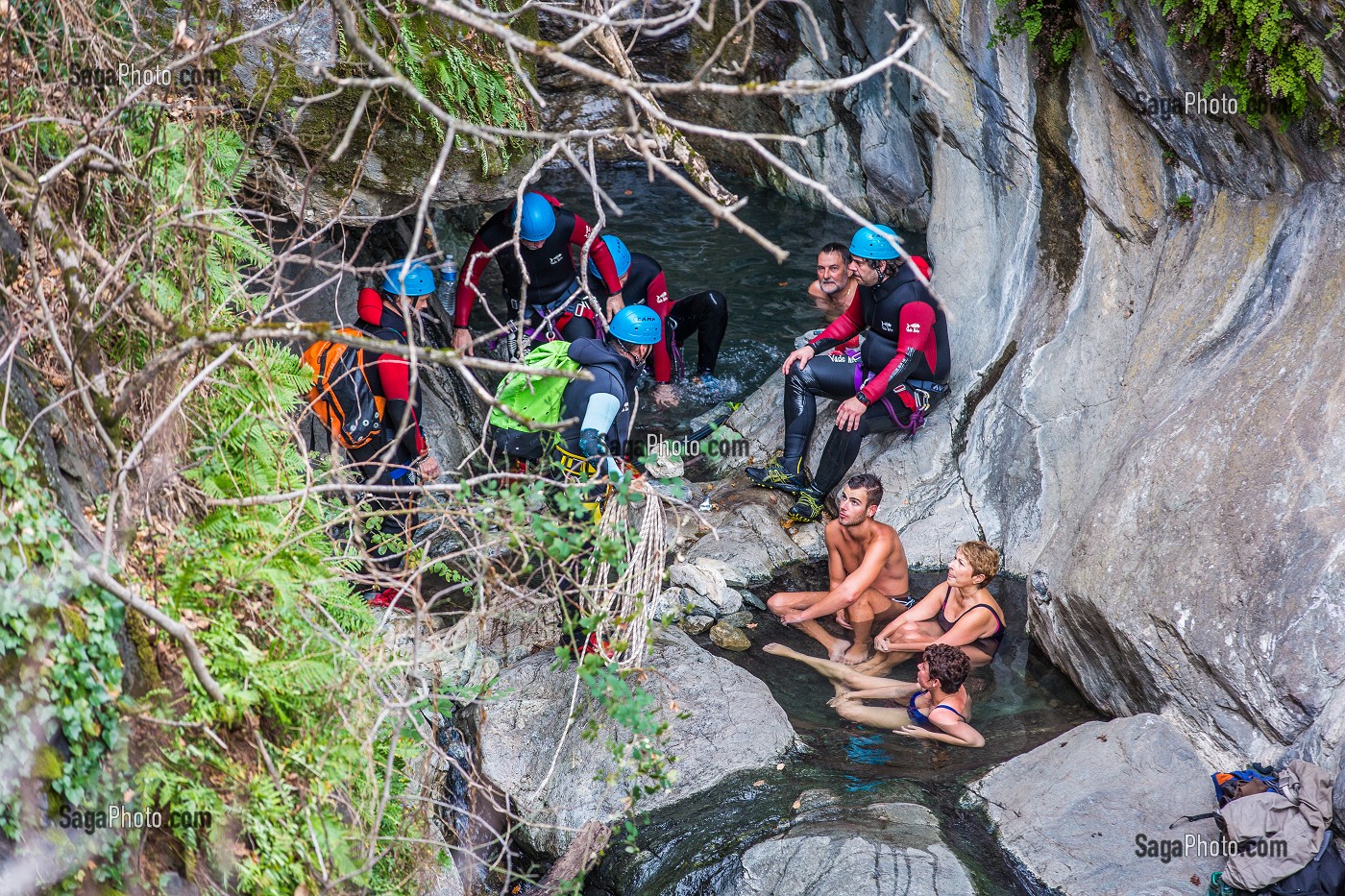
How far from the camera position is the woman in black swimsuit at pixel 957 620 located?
615cm

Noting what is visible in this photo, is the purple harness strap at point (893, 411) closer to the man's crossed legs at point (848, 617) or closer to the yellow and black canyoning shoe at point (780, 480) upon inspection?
the yellow and black canyoning shoe at point (780, 480)

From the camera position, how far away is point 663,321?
871 cm

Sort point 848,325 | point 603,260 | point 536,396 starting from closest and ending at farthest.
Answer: point 536,396 → point 848,325 → point 603,260

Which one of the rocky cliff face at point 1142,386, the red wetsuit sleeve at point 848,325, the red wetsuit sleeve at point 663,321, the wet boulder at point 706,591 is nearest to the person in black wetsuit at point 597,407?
the wet boulder at point 706,591

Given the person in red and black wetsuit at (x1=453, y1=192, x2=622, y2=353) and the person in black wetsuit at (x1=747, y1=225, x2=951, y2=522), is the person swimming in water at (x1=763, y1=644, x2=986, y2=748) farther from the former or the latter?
the person in red and black wetsuit at (x1=453, y1=192, x2=622, y2=353)

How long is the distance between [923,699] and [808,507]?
2.00 m

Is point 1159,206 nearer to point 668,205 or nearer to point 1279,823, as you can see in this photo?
point 1279,823

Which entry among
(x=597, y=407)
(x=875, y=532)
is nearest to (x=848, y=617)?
(x=875, y=532)

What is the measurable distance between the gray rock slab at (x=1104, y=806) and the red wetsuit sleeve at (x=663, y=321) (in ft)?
16.1

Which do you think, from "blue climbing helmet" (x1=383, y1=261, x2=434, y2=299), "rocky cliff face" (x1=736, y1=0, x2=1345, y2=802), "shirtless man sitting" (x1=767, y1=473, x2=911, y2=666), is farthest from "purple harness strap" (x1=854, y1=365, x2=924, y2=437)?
"blue climbing helmet" (x1=383, y1=261, x2=434, y2=299)

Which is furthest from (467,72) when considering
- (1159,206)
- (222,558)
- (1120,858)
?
(1120,858)

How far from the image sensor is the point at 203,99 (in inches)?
187

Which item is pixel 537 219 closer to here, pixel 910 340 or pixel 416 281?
pixel 416 281

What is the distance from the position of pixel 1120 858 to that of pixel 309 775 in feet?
11.1
